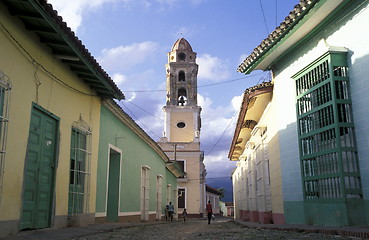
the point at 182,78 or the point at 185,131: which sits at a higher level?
the point at 182,78

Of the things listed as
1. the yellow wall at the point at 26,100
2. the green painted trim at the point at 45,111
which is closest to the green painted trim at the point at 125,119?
Answer: the yellow wall at the point at 26,100

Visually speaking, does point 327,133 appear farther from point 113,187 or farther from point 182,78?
point 182,78

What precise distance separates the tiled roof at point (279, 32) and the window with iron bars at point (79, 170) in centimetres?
447

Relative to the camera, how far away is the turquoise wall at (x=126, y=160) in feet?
34.2

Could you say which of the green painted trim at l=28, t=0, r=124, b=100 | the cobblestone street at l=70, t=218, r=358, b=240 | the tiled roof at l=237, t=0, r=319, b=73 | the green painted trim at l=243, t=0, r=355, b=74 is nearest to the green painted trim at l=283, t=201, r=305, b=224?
the cobblestone street at l=70, t=218, r=358, b=240

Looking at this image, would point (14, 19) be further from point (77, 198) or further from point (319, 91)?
point (319, 91)

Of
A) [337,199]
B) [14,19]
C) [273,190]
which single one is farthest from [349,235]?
[14,19]

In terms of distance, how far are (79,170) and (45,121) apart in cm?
201

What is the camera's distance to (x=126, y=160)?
13.3m

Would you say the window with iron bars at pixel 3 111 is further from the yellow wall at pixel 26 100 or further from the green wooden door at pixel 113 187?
the green wooden door at pixel 113 187

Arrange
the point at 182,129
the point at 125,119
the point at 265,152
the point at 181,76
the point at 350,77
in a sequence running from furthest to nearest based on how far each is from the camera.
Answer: the point at 182,129 → the point at 181,76 → the point at 125,119 → the point at 265,152 → the point at 350,77

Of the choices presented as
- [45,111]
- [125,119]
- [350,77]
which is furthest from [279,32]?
[125,119]

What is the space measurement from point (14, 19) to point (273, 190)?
25.3 feet

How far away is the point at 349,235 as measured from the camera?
5.52 m
